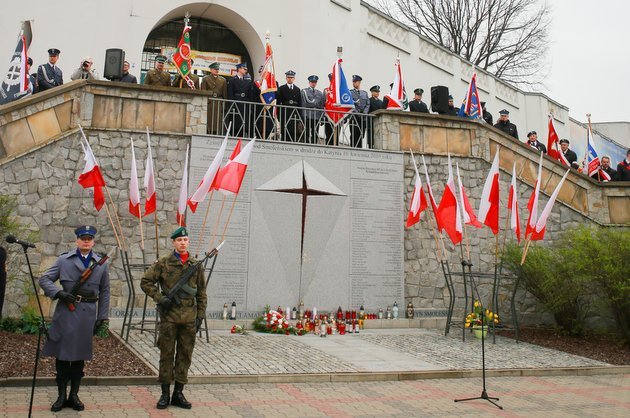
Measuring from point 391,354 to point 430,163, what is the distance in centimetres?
591

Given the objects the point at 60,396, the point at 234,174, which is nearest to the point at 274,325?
the point at 234,174

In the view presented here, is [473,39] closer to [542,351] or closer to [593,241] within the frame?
[593,241]

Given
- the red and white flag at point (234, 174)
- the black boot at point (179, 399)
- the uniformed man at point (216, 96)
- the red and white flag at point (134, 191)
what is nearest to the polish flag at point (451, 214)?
the red and white flag at point (234, 174)

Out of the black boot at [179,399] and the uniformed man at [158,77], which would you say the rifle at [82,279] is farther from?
the uniformed man at [158,77]

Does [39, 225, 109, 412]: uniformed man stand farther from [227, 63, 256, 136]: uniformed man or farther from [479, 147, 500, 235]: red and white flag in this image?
[479, 147, 500, 235]: red and white flag

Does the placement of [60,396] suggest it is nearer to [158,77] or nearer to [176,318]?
[176,318]

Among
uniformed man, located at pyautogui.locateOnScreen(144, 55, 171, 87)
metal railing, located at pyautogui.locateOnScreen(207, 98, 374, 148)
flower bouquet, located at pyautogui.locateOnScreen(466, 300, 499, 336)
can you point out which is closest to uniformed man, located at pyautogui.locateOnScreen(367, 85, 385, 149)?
metal railing, located at pyautogui.locateOnScreen(207, 98, 374, 148)

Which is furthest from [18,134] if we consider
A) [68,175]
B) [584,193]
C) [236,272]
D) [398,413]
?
[584,193]

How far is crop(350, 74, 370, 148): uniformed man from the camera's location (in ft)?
43.9

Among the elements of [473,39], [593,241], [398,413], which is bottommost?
[398,413]

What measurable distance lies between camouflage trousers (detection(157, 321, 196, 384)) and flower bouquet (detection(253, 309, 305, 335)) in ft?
15.9

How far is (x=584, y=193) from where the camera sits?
14094mm

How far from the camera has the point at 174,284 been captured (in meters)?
6.03

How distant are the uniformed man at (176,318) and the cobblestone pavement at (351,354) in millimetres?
1176
